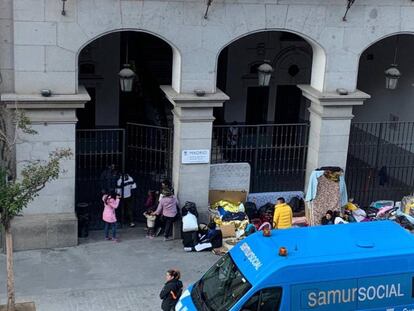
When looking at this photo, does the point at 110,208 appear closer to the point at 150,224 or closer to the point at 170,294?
the point at 150,224

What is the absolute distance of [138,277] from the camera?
14.6 meters

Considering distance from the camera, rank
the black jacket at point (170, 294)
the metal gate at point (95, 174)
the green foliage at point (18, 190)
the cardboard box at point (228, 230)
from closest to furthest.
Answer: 1. the green foliage at point (18, 190)
2. the black jacket at point (170, 294)
3. the cardboard box at point (228, 230)
4. the metal gate at point (95, 174)

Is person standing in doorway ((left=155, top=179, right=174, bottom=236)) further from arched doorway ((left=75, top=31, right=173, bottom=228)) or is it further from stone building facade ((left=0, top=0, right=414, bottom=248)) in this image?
arched doorway ((left=75, top=31, right=173, bottom=228))

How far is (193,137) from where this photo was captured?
1627 centimetres

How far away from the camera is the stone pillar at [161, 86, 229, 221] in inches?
628

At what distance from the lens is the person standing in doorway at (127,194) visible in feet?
55.5

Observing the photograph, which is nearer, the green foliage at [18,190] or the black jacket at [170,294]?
the green foliage at [18,190]

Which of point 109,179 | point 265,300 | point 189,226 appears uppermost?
point 109,179

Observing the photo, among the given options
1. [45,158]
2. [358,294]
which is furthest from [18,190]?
[358,294]

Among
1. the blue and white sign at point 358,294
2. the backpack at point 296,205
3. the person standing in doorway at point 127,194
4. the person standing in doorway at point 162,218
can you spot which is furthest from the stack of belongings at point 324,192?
the blue and white sign at point 358,294

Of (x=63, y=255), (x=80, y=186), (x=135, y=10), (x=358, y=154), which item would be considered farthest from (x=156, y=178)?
(x=358, y=154)

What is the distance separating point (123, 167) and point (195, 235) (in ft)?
8.50

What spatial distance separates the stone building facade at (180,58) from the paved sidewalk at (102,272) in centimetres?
66

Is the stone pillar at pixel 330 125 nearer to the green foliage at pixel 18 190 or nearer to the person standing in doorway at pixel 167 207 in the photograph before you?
the person standing in doorway at pixel 167 207
